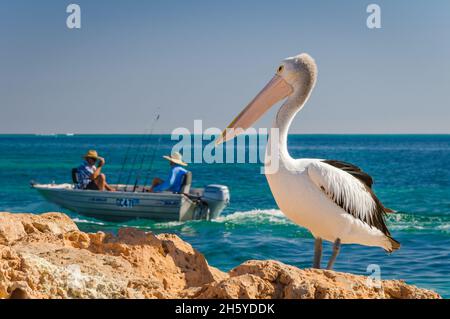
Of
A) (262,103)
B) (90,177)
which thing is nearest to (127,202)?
(90,177)

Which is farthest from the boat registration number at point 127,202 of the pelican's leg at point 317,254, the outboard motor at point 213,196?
the pelican's leg at point 317,254

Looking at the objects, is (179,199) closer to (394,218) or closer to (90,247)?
(394,218)

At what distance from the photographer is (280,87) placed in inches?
197

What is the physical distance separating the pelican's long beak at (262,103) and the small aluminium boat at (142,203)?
361 inches

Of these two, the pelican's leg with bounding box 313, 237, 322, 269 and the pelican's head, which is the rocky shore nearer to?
the pelican's leg with bounding box 313, 237, 322, 269

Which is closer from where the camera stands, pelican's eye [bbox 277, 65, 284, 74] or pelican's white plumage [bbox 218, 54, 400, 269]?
pelican's white plumage [bbox 218, 54, 400, 269]

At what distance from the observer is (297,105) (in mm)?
4961

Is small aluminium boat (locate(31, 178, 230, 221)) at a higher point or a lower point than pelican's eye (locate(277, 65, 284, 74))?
lower

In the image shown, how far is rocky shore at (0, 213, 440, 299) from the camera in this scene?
2.65 m

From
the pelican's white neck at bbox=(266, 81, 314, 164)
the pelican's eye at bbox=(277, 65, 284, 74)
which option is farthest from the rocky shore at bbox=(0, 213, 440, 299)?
the pelican's eye at bbox=(277, 65, 284, 74)

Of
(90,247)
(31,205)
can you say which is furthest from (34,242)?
(31,205)

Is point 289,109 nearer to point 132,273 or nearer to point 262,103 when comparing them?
point 262,103

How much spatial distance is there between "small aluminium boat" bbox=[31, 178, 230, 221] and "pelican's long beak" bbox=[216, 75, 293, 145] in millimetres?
9158
